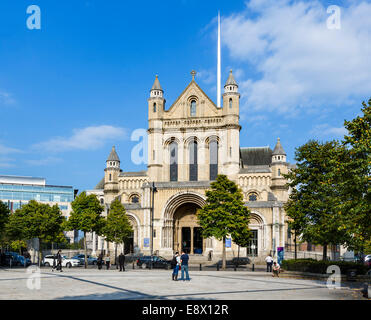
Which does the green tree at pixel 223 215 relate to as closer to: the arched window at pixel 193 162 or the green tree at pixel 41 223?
the arched window at pixel 193 162

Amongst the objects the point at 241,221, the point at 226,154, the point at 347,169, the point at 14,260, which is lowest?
the point at 14,260

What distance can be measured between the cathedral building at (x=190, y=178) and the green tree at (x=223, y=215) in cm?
911

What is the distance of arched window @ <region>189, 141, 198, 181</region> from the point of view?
60844 mm

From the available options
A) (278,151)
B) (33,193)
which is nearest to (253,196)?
(278,151)

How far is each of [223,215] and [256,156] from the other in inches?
1234

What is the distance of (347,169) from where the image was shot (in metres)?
20.7

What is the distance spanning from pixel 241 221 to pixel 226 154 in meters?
16.1

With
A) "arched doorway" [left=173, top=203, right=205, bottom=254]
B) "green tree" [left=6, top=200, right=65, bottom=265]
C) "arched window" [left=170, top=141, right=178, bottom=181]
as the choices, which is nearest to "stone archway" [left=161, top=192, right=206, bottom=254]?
"arched doorway" [left=173, top=203, right=205, bottom=254]

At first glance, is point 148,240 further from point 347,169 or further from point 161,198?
point 347,169

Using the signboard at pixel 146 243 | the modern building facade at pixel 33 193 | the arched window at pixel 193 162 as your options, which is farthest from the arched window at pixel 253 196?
the modern building facade at pixel 33 193

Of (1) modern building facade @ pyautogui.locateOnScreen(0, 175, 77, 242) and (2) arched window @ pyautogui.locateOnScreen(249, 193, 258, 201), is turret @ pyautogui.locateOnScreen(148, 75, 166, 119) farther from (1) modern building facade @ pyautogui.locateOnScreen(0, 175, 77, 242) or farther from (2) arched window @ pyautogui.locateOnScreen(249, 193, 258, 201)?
(1) modern building facade @ pyautogui.locateOnScreen(0, 175, 77, 242)
